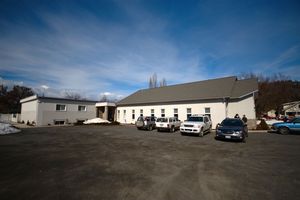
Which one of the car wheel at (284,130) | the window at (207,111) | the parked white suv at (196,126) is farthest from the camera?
the window at (207,111)

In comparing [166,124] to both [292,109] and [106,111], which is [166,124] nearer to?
[106,111]

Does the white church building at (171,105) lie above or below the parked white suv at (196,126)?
above

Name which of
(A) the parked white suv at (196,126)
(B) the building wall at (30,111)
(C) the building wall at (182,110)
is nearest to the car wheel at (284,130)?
(C) the building wall at (182,110)

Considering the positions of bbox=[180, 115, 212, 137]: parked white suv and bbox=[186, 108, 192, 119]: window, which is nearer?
bbox=[180, 115, 212, 137]: parked white suv

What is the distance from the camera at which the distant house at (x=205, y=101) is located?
1978cm

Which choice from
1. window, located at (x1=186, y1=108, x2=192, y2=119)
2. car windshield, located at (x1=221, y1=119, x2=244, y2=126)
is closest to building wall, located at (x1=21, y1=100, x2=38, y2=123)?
window, located at (x1=186, y1=108, x2=192, y2=119)

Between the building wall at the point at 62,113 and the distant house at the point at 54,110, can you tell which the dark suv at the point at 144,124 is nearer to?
the distant house at the point at 54,110

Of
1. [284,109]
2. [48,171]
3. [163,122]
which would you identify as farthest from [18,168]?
[284,109]

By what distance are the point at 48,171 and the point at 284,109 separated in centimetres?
5702

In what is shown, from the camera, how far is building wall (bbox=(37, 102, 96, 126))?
26.2m

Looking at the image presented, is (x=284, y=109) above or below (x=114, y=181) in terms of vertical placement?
above

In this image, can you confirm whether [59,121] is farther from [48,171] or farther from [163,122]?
[48,171]

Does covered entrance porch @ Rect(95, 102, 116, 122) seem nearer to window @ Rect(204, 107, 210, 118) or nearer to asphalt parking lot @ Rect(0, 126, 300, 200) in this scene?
window @ Rect(204, 107, 210, 118)

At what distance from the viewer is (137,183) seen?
15.1 feet
